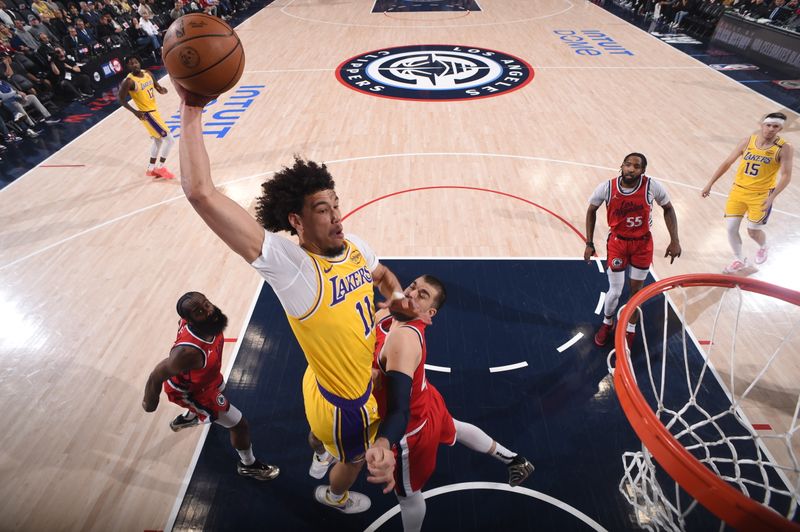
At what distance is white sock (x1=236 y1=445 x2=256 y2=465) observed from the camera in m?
3.06

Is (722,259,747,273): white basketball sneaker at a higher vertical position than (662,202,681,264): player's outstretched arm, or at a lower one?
lower

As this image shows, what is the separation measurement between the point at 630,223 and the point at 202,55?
3.31 metres

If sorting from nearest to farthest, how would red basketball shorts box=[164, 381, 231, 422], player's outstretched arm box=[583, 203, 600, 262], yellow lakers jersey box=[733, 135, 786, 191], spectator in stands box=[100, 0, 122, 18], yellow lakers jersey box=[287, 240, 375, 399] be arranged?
yellow lakers jersey box=[287, 240, 375, 399] → red basketball shorts box=[164, 381, 231, 422] → player's outstretched arm box=[583, 203, 600, 262] → yellow lakers jersey box=[733, 135, 786, 191] → spectator in stands box=[100, 0, 122, 18]

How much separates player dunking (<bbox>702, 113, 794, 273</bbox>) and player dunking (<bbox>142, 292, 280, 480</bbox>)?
5.09 meters

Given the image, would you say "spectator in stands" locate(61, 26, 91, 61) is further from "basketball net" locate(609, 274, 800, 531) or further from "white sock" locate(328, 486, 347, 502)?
"basketball net" locate(609, 274, 800, 531)

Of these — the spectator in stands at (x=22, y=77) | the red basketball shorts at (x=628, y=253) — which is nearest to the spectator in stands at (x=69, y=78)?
the spectator in stands at (x=22, y=77)

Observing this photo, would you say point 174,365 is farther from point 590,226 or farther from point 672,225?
point 672,225

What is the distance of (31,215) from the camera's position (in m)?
6.13

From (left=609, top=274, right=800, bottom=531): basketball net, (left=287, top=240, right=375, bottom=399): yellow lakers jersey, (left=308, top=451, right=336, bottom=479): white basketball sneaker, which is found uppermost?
(left=287, top=240, right=375, bottom=399): yellow lakers jersey

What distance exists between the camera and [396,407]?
1.91m

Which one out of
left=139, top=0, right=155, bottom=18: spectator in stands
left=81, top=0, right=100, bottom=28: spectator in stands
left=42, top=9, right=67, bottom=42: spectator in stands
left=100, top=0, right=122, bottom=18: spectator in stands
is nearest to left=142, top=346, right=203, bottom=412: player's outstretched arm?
left=42, top=9, right=67, bottom=42: spectator in stands

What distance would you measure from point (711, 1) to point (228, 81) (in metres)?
17.4

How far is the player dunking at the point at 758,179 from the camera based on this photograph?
4.20 m

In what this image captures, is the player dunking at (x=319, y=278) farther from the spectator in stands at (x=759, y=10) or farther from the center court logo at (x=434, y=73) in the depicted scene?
the spectator in stands at (x=759, y=10)
